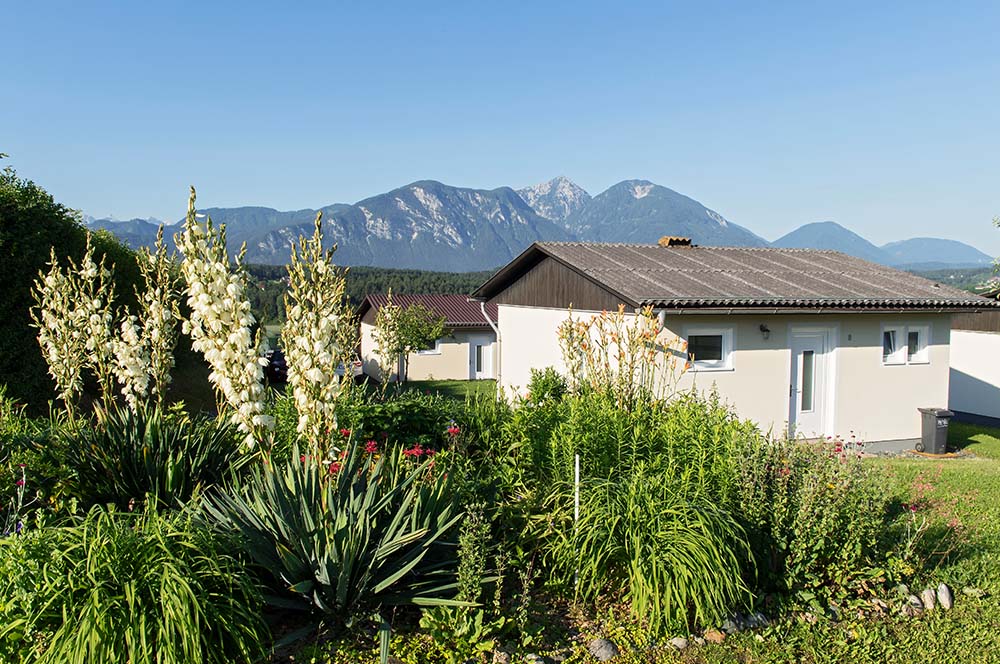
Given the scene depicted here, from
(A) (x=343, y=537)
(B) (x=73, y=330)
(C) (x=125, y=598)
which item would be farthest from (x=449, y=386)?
(C) (x=125, y=598)

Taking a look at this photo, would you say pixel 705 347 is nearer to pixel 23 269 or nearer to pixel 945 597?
pixel 945 597

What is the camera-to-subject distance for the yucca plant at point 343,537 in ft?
13.7

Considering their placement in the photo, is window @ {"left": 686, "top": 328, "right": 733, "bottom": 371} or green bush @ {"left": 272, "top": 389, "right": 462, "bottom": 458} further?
window @ {"left": 686, "top": 328, "right": 733, "bottom": 371}

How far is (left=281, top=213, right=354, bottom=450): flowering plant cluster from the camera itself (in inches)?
169

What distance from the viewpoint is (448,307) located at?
38688mm

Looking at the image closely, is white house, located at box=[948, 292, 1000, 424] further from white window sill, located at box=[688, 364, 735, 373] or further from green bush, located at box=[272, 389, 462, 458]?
green bush, located at box=[272, 389, 462, 458]

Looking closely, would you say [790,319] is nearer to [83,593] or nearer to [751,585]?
[751,585]

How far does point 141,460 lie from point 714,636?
192 inches

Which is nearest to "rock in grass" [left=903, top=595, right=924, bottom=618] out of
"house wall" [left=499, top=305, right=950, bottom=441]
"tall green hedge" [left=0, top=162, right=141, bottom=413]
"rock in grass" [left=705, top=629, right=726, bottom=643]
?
"rock in grass" [left=705, top=629, right=726, bottom=643]

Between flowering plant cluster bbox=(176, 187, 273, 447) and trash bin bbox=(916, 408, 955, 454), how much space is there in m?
14.5

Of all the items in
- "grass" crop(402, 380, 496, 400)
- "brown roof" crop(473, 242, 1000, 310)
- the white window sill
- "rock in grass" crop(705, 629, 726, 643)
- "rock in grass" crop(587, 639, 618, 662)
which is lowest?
"grass" crop(402, 380, 496, 400)

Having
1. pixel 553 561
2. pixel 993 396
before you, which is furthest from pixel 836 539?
pixel 993 396

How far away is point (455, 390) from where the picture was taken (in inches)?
1155

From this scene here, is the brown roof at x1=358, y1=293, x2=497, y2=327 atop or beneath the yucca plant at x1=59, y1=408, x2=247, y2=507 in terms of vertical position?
atop
